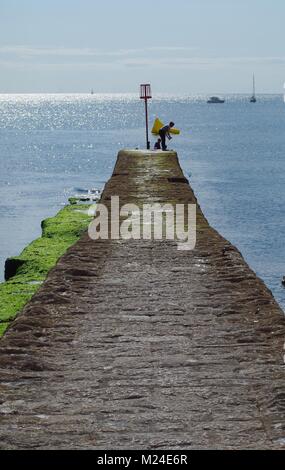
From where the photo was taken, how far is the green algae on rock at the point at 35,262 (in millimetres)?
13828

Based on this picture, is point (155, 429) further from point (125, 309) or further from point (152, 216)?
point (152, 216)

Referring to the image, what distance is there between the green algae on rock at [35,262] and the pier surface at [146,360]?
4.28 feet

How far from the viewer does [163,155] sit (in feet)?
98.0

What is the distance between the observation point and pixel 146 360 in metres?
6.61

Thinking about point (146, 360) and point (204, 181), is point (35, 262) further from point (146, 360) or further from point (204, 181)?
point (204, 181)

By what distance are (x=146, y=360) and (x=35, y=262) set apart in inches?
452

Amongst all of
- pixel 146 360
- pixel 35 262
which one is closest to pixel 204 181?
pixel 35 262

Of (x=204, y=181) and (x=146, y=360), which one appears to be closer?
(x=146, y=360)

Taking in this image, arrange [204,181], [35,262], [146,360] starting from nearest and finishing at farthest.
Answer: [146,360]
[35,262]
[204,181]

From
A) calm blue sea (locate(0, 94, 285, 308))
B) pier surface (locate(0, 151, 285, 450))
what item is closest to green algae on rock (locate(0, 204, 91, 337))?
pier surface (locate(0, 151, 285, 450))

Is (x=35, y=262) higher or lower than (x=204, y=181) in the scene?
higher

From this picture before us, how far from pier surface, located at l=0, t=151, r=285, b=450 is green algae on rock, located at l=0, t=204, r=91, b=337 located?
4.28 ft

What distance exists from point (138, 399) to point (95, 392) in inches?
12.4

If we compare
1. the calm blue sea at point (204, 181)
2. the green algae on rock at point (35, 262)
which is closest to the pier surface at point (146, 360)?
the green algae on rock at point (35, 262)
